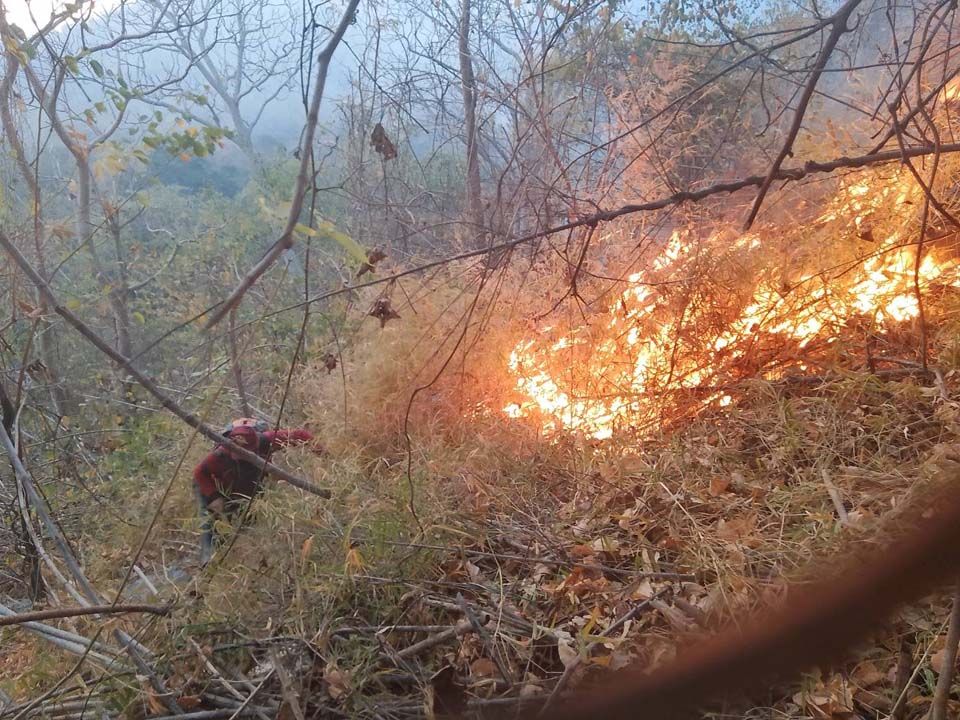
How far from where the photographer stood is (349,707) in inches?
55.0

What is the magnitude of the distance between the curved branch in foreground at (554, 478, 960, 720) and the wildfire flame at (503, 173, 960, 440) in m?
2.05

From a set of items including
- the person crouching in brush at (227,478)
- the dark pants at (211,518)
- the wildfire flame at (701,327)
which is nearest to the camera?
the dark pants at (211,518)

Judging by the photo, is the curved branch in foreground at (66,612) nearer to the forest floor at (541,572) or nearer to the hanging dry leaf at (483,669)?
the forest floor at (541,572)

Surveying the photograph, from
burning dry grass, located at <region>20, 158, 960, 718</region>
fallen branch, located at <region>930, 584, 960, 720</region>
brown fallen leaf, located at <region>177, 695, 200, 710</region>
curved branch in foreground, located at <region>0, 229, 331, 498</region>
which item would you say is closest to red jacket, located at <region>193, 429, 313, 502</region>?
burning dry grass, located at <region>20, 158, 960, 718</region>

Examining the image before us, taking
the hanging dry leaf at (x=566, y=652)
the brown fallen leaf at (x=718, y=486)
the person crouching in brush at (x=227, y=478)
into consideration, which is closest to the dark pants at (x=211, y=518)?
the person crouching in brush at (x=227, y=478)

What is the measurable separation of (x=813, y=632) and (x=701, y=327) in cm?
239

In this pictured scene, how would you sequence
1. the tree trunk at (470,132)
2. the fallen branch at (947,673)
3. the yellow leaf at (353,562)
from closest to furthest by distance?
the fallen branch at (947,673), the yellow leaf at (353,562), the tree trunk at (470,132)

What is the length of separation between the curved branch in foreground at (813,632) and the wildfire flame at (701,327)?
2.05 meters

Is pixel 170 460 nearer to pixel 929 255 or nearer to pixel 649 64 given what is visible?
pixel 929 255

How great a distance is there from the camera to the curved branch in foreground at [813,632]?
0.45 m

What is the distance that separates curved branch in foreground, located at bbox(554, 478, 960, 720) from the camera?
1.47 feet

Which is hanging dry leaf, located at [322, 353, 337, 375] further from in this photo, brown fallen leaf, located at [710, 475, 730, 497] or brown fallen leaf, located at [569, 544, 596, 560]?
brown fallen leaf, located at [710, 475, 730, 497]

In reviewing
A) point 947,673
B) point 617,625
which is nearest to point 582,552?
point 617,625

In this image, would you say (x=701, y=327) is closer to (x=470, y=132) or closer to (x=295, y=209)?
(x=470, y=132)
